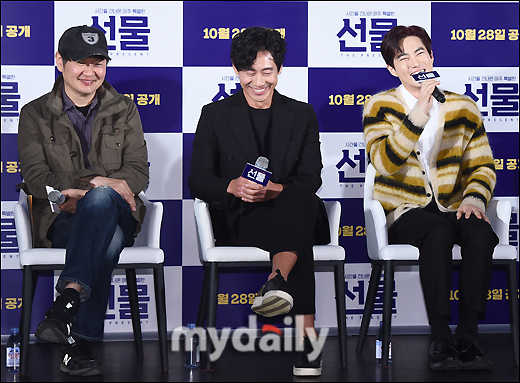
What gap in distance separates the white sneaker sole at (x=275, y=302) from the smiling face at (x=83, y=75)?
50.3 inches

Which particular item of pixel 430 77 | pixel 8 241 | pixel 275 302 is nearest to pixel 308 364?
pixel 275 302

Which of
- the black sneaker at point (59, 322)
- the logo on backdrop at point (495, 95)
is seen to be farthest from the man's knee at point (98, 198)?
the logo on backdrop at point (495, 95)

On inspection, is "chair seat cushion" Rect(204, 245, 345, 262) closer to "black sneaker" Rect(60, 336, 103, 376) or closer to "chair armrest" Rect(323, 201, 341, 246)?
"chair armrest" Rect(323, 201, 341, 246)

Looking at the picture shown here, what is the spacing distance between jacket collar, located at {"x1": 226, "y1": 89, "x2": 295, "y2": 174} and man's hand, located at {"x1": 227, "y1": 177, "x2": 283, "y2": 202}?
0.20 meters

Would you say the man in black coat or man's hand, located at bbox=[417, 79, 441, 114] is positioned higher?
man's hand, located at bbox=[417, 79, 441, 114]

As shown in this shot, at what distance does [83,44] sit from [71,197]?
688 mm

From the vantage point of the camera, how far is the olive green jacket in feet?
8.11

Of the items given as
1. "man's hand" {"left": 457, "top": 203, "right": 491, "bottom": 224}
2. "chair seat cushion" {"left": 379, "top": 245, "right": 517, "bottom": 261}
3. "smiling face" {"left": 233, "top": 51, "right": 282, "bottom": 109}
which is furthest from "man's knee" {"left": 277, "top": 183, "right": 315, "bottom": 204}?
"man's hand" {"left": 457, "top": 203, "right": 491, "bottom": 224}

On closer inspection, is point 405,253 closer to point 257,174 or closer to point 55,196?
point 257,174

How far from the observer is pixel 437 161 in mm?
2697

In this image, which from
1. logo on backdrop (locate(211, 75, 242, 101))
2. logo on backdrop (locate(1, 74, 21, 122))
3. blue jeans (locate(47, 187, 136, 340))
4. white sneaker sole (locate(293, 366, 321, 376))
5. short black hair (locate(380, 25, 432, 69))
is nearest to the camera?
blue jeans (locate(47, 187, 136, 340))

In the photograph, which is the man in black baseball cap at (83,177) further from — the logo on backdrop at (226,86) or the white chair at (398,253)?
the white chair at (398,253)

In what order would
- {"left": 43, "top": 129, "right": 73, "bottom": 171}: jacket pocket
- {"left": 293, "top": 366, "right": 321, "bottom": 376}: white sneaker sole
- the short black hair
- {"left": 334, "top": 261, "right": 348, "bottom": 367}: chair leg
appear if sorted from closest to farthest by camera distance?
1. {"left": 293, "top": 366, "right": 321, "bottom": 376}: white sneaker sole
2. {"left": 334, "top": 261, "right": 348, "bottom": 367}: chair leg
3. {"left": 43, "top": 129, "right": 73, "bottom": 171}: jacket pocket
4. the short black hair

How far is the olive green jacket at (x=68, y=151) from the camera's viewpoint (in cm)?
247
